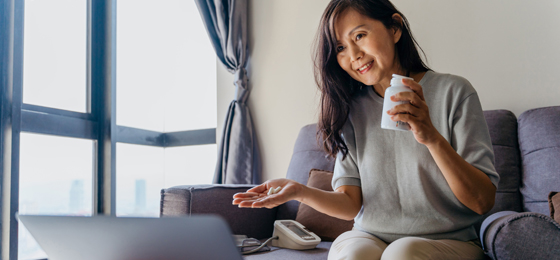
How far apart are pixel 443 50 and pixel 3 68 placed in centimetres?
234

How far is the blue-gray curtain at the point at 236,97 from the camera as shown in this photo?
104 inches

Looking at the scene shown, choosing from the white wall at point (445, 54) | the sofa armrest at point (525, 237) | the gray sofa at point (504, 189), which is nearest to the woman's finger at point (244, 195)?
the gray sofa at point (504, 189)

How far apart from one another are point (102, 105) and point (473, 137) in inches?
101

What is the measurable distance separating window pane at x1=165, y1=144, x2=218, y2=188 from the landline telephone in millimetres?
1537

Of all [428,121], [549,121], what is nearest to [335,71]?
[428,121]

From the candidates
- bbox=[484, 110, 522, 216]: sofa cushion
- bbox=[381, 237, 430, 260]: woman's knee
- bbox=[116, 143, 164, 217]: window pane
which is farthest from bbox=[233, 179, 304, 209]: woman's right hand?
bbox=[116, 143, 164, 217]: window pane

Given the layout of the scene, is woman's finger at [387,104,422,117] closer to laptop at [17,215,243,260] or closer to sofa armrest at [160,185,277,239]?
laptop at [17,215,243,260]

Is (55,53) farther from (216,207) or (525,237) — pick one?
(525,237)

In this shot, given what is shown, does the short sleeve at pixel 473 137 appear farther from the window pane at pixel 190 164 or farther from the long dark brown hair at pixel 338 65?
the window pane at pixel 190 164

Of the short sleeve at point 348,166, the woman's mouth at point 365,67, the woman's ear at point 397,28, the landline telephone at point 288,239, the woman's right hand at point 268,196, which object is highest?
the woman's ear at point 397,28

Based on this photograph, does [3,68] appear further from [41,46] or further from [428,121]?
[428,121]

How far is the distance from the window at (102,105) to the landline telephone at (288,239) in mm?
922

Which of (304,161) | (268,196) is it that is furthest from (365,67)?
(304,161)

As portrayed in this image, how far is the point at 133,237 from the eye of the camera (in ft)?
1.71
